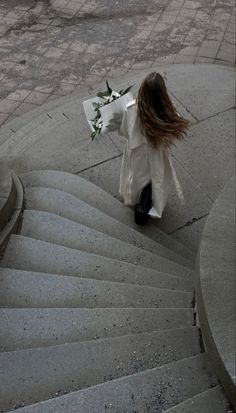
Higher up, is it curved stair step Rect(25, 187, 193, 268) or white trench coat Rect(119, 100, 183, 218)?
white trench coat Rect(119, 100, 183, 218)

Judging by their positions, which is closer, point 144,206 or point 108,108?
point 108,108

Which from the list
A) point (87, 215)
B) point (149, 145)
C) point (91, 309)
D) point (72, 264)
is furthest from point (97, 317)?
point (149, 145)

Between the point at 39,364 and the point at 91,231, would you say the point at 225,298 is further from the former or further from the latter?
the point at 91,231

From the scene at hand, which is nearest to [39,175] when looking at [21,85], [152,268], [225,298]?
[152,268]

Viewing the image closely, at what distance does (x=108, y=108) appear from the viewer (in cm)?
384

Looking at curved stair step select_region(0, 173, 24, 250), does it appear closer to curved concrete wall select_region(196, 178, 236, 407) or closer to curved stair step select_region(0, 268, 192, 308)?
curved stair step select_region(0, 268, 192, 308)

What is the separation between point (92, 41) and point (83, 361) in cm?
579

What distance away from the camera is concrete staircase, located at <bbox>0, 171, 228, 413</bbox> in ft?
9.11

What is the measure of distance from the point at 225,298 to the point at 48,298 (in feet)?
4.56

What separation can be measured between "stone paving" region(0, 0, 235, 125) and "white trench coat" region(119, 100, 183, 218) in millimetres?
2688

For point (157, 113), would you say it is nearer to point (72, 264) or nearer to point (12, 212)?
point (72, 264)

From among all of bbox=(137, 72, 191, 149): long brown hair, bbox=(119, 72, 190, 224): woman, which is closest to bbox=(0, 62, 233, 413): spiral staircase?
bbox=(119, 72, 190, 224): woman

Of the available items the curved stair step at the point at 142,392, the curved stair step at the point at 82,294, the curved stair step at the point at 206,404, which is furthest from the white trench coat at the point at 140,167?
the curved stair step at the point at 206,404

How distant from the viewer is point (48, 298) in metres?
3.60
